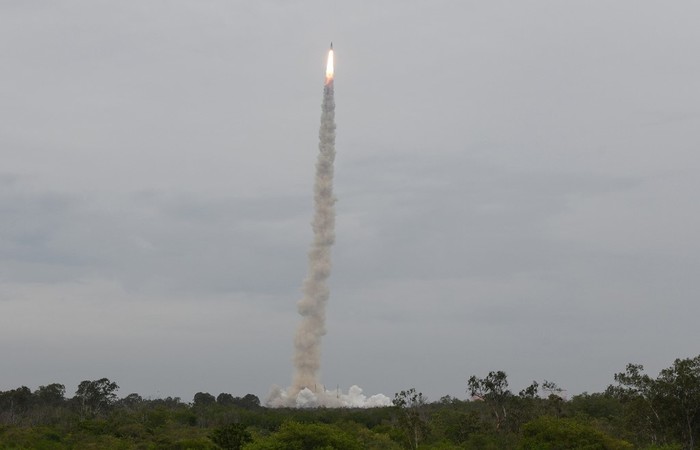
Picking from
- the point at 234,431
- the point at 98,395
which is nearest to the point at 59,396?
the point at 98,395

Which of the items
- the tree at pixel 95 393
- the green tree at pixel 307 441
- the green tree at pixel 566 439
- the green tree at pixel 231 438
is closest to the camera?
the green tree at pixel 307 441

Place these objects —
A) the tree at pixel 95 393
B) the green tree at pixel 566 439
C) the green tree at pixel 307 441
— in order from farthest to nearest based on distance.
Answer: the tree at pixel 95 393 < the green tree at pixel 566 439 < the green tree at pixel 307 441

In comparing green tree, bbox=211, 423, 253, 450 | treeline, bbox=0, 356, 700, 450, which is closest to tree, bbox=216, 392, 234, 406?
treeline, bbox=0, 356, 700, 450

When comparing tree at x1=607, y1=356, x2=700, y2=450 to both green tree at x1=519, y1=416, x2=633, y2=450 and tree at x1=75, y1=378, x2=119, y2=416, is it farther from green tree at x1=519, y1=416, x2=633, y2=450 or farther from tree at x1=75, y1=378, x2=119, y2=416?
tree at x1=75, y1=378, x2=119, y2=416

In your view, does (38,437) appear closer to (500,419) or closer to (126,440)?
(126,440)

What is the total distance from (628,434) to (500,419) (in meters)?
12.5

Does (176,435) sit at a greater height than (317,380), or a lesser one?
lesser

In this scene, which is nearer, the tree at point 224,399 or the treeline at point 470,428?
the treeline at point 470,428

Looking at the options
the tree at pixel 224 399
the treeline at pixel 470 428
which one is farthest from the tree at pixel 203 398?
the treeline at pixel 470 428

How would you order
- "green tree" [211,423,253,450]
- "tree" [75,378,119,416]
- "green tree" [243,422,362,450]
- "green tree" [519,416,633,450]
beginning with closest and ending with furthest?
"green tree" [243,422,362,450] < "green tree" [519,416,633,450] < "green tree" [211,423,253,450] < "tree" [75,378,119,416]

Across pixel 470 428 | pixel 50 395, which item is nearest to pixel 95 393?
pixel 50 395

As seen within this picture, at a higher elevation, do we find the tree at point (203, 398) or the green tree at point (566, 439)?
the tree at point (203, 398)

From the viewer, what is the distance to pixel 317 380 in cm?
14238

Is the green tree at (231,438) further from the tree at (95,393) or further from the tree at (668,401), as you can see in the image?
the tree at (95,393)
